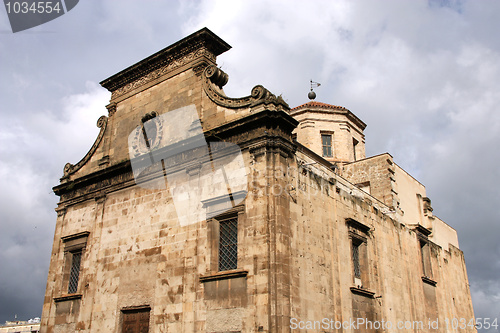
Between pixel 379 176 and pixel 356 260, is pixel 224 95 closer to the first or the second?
pixel 356 260

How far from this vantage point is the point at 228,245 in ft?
39.6

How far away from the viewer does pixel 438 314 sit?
18938mm

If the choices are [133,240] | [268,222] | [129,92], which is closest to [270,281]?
[268,222]

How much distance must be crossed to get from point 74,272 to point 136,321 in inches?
161

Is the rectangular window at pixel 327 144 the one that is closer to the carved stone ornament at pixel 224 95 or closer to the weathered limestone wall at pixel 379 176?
the weathered limestone wall at pixel 379 176

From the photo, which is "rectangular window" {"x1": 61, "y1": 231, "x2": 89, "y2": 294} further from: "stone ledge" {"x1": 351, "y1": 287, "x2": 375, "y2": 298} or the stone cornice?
"stone ledge" {"x1": 351, "y1": 287, "x2": 375, "y2": 298}

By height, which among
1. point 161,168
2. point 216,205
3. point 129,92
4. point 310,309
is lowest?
point 310,309

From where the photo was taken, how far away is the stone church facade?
11.5m

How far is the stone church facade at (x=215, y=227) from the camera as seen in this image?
11.5 metres

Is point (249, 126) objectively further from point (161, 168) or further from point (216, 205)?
point (161, 168)

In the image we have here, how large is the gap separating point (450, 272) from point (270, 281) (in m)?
14.4

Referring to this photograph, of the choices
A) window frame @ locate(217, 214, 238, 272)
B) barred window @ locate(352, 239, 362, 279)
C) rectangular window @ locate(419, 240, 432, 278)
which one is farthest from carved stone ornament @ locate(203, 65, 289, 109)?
rectangular window @ locate(419, 240, 432, 278)

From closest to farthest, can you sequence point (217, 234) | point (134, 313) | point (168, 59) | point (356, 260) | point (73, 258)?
1. point (217, 234)
2. point (134, 313)
3. point (356, 260)
4. point (168, 59)
5. point (73, 258)

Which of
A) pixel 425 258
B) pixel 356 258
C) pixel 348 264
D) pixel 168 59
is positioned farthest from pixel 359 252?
pixel 168 59
